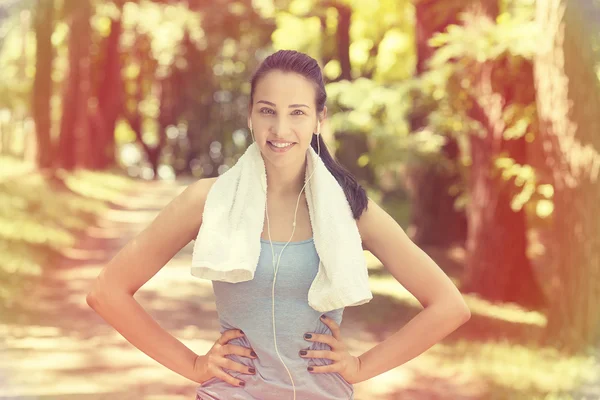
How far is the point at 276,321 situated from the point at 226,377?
18 cm

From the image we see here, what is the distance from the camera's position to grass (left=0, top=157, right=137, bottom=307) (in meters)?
8.63

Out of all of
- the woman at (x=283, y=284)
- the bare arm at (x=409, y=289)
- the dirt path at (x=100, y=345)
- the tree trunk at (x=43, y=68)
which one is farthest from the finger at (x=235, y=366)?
the tree trunk at (x=43, y=68)

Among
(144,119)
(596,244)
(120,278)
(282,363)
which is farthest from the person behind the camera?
(144,119)

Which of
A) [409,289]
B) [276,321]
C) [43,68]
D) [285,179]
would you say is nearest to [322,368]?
[276,321]

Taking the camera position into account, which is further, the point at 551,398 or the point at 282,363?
the point at 551,398

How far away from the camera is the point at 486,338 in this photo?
668cm

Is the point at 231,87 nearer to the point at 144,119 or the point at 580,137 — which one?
the point at 144,119

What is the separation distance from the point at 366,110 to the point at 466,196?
151 cm

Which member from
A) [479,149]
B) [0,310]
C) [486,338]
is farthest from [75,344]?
[479,149]

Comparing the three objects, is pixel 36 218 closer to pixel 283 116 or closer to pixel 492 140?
pixel 492 140

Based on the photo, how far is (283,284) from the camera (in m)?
1.81

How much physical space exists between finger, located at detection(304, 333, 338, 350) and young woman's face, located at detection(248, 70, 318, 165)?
409mm

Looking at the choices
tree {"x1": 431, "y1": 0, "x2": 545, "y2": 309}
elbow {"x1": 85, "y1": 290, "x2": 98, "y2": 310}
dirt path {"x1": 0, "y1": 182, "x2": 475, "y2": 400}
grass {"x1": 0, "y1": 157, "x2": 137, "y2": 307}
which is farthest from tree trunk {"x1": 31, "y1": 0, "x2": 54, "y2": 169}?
elbow {"x1": 85, "y1": 290, "x2": 98, "y2": 310}

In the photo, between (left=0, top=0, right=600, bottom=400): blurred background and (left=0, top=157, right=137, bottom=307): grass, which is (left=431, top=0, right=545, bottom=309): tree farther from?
(left=0, top=157, right=137, bottom=307): grass
